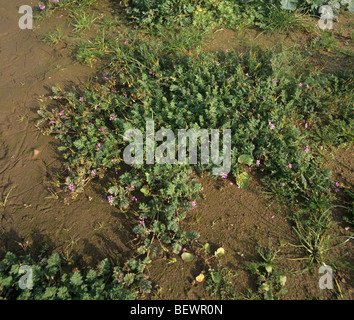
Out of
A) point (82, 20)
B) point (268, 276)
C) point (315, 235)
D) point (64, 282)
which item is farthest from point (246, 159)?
point (82, 20)

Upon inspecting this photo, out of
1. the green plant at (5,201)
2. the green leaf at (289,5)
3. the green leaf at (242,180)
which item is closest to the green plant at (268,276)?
the green leaf at (242,180)

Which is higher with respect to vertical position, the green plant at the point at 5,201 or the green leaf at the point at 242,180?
the green plant at the point at 5,201

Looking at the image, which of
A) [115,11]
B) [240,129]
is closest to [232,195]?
[240,129]

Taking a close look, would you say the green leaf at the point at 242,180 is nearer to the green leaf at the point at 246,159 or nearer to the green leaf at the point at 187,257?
the green leaf at the point at 246,159

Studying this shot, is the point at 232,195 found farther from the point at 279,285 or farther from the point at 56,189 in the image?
the point at 56,189

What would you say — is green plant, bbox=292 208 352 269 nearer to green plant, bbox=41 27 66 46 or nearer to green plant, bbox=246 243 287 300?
green plant, bbox=246 243 287 300

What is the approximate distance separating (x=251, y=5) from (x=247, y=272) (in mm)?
4187

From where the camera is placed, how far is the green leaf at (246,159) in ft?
10.0

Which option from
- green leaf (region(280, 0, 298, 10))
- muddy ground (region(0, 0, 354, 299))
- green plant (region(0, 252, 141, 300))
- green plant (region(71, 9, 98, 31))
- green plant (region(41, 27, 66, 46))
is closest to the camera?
green plant (region(0, 252, 141, 300))

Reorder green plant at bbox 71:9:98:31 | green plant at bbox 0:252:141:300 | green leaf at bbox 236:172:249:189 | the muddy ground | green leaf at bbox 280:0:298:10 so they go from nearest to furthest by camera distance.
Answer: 1. green plant at bbox 0:252:141:300
2. the muddy ground
3. green leaf at bbox 236:172:249:189
4. green leaf at bbox 280:0:298:10
5. green plant at bbox 71:9:98:31

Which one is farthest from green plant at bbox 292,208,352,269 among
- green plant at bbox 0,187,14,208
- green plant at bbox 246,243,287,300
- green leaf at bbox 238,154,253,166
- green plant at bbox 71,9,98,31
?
green plant at bbox 71,9,98,31

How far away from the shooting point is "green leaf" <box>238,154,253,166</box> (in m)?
3.05

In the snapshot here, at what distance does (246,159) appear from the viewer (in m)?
3.07

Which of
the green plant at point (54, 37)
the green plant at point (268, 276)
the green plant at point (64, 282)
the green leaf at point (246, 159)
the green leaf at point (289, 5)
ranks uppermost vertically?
the green leaf at point (289, 5)
